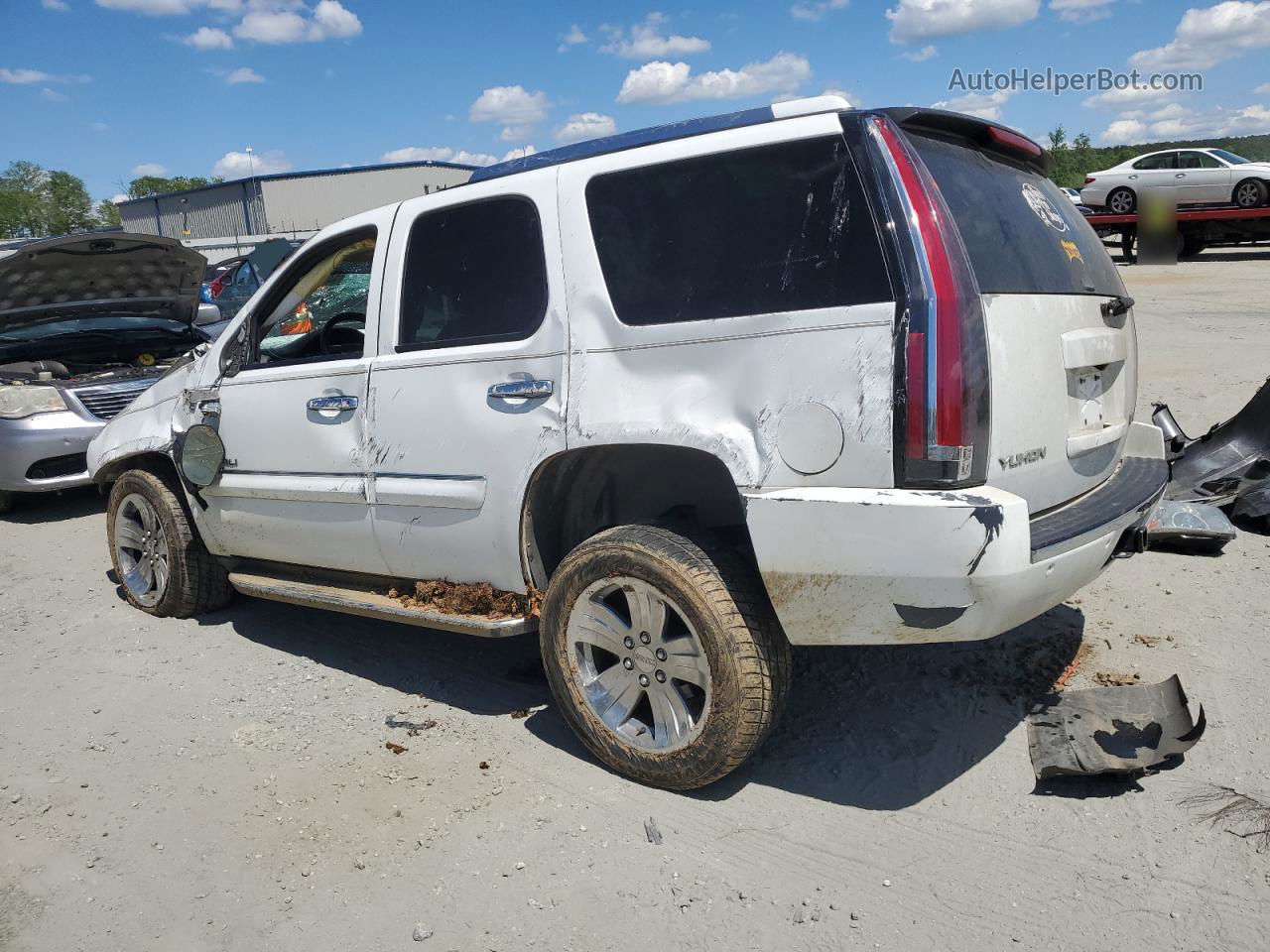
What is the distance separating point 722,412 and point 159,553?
3570mm

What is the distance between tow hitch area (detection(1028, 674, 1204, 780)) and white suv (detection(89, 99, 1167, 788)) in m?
0.65

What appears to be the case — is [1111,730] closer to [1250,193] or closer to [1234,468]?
[1234,468]

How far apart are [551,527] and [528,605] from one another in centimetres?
29

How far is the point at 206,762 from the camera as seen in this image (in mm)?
3584

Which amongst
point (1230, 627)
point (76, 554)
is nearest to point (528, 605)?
point (1230, 627)

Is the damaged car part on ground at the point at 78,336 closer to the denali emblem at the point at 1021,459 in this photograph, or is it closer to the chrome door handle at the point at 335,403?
the chrome door handle at the point at 335,403

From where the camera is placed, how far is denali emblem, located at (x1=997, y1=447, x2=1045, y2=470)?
2652mm

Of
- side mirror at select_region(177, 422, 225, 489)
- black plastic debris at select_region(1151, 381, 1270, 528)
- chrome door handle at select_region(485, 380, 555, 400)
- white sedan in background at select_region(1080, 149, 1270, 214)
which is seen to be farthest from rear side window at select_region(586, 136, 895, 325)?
white sedan in background at select_region(1080, 149, 1270, 214)

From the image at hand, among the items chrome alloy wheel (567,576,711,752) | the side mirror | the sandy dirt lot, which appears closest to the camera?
the sandy dirt lot

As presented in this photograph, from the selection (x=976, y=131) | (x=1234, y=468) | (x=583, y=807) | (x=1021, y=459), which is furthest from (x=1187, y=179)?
(x=583, y=807)

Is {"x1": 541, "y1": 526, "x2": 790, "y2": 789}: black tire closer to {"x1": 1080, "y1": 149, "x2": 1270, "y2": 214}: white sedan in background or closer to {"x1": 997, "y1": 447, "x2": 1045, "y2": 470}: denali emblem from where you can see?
{"x1": 997, "y1": 447, "x2": 1045, "y2": 470}: denali emblem

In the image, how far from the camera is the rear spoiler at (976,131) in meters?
2.79

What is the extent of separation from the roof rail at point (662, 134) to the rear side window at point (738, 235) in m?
0.11

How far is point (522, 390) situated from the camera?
325cm
